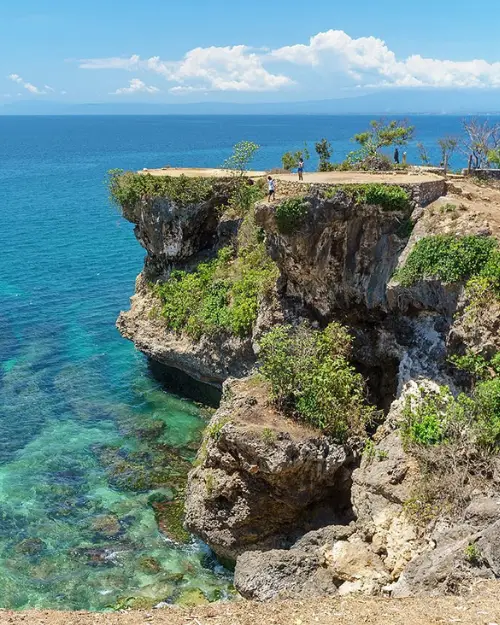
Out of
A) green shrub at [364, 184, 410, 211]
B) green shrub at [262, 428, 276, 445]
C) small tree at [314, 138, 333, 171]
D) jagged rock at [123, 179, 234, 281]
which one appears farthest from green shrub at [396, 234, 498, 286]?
small tree at [314, 138, 333, 171]

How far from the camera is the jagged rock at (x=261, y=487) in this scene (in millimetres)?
20734

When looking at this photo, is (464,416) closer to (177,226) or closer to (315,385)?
(315,385)

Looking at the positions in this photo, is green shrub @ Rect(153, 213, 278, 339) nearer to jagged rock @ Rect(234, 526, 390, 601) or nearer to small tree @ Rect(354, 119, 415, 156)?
small tree @ Rect(354, 119, 415, 156)

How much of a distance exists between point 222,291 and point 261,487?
13.7 m

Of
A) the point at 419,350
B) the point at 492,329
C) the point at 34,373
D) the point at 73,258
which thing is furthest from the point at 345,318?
the point at 73,258

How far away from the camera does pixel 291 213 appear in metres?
25.5

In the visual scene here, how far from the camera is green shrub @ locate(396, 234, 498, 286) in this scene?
21328 mm

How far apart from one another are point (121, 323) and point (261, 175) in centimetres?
1226

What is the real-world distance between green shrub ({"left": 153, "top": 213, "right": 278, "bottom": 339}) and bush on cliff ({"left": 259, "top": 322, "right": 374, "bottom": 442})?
17.8 ft

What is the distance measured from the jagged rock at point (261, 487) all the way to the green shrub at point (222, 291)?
9.16 m

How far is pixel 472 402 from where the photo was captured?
18484 millimetres

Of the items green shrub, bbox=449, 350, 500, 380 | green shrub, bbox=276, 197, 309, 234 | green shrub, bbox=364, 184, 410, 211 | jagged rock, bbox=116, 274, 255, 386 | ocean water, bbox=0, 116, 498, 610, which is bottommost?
ocean water, bbox=0, 116, 498, 610

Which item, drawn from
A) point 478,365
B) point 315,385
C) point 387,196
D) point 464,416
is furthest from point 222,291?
point 464,416

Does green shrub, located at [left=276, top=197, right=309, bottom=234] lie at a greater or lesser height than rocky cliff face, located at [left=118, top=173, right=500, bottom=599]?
greater
